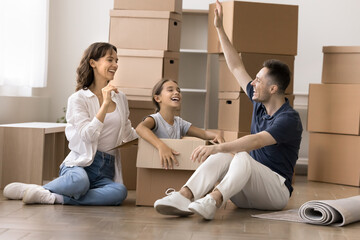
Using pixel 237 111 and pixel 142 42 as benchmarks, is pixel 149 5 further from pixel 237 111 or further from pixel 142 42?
pixel 237 111

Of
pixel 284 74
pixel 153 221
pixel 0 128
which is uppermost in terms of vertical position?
pixel 284 74

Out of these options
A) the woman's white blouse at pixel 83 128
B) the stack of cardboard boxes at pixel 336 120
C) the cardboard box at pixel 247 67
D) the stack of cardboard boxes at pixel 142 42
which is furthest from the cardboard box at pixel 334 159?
the woman's white blouse at pixel 83 128

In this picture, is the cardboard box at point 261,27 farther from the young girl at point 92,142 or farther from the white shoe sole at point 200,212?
the white shoe sole at point 200,212

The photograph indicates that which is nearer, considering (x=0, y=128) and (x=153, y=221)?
(x=153, y=221)

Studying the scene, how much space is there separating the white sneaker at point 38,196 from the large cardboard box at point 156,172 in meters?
0.44

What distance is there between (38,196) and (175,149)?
719 mm

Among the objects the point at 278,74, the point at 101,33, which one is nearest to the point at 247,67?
the point at 278,74

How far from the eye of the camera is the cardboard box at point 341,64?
442 centimetres

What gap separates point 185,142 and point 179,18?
131cm

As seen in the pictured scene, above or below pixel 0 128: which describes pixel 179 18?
above

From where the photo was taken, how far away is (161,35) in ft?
12.6

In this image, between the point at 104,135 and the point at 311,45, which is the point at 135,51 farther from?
the point at 311,45

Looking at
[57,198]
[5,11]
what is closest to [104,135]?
[57,198]

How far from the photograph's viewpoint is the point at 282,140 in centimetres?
284
